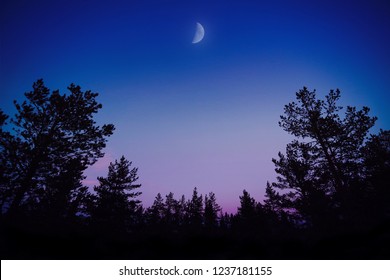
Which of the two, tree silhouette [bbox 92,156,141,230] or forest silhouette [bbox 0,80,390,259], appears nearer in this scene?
forest silhouette [bbox 0,80,390,259]

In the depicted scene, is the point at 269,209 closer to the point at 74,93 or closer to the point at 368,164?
the point at 368,164

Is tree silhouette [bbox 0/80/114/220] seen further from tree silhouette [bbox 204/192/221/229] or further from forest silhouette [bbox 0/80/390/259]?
tree silhouette [bbox 204/192/221/229]

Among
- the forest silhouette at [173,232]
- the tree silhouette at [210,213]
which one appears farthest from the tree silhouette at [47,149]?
the tree silhouette at [210,213]

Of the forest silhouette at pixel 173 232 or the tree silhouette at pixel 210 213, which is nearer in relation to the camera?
the forest silhouette at pixel 173 232

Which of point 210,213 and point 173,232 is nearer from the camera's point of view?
point 173,232

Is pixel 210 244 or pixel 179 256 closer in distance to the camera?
pixel 179 256

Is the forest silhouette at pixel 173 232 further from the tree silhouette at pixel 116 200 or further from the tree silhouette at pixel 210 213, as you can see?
the tree silhouette at pixel 210 213

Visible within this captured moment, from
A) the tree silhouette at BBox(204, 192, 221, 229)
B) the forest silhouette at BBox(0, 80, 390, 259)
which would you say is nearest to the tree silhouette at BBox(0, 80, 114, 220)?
the forest silhouette at BBox(0, 80, 390, 259)

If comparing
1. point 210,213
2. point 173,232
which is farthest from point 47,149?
point 210,213

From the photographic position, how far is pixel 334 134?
1426 centimetres

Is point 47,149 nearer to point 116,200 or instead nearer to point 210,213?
point 116,200
